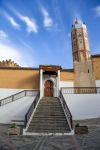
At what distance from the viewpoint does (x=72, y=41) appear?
3809cm

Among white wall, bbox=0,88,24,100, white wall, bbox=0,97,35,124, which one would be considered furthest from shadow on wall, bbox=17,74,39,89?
white wall, bbox=0,97,35,124

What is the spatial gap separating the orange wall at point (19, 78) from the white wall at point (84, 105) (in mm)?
5600

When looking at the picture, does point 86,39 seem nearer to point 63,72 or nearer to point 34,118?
point 63,72

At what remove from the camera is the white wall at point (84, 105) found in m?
15.8

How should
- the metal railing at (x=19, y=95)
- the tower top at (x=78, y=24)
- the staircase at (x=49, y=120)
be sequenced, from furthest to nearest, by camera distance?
the tower top at (x=78, y=24)
the metal railing at (x=19, y=95)
the staircase at (x=49, y=120)

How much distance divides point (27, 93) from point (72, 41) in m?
22.6

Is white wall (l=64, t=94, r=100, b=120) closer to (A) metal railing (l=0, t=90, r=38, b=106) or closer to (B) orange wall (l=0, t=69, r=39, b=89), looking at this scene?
(A) metal railing (l=0, t=90, r=38, b=106)

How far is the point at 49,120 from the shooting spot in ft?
41.0

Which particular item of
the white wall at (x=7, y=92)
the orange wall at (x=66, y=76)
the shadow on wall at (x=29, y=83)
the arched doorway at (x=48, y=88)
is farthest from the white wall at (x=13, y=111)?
the orange wall at (x=66, y=76)

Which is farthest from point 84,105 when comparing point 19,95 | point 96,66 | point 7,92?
point 7,92

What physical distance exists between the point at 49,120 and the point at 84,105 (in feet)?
16.4

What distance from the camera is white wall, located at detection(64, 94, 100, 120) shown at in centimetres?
1583

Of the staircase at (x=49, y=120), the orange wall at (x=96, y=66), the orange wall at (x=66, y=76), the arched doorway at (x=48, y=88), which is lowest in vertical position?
the staircase at (x=49, y=120)

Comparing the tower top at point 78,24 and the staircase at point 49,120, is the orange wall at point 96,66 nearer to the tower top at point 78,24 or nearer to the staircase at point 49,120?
the staircase at point 49,120
